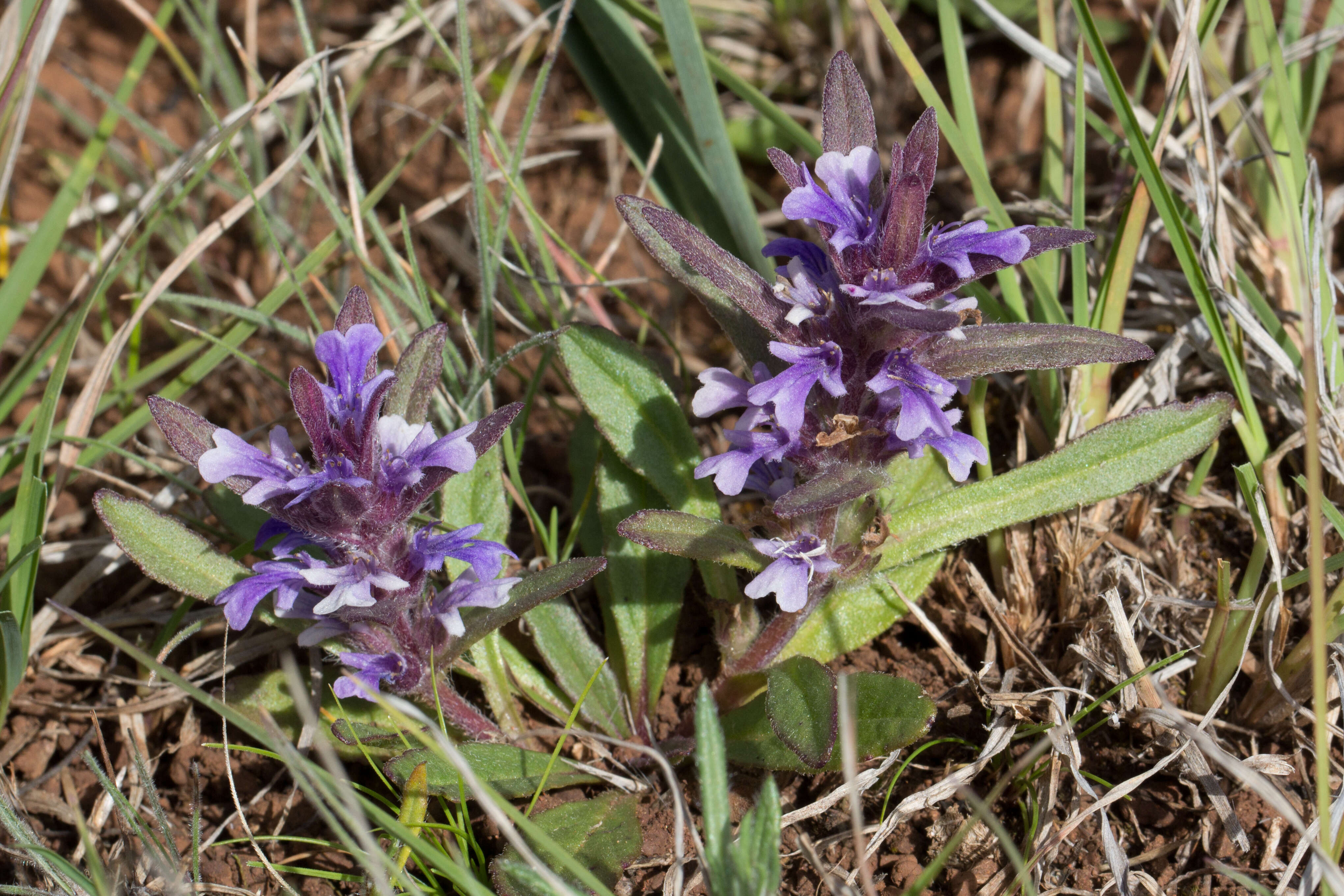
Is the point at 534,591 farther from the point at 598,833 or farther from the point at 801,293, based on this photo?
the point at 801,293

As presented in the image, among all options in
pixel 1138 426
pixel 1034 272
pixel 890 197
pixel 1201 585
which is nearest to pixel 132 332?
pixel 890 197

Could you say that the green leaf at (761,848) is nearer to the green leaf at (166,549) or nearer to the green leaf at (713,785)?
the green leaf at (713,785)

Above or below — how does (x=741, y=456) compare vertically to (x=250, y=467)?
below

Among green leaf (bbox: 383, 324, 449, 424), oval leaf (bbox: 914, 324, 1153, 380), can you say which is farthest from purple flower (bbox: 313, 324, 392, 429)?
oval leaf (bbox: 914, 324, 1153, 380)

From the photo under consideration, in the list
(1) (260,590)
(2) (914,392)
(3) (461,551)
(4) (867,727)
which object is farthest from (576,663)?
(2) (914,392)

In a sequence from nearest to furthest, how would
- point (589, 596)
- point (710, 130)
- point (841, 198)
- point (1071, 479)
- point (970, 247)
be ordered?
point (970, 247), point (841, 198), point (1071, 479), point (710, 130), point (589, 596)

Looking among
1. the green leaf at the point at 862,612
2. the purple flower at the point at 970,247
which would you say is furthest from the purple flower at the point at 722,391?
the green leaf at the point at 862,612

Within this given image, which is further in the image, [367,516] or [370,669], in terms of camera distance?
[370,669]

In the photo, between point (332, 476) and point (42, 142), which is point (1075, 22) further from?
point (42, 142)
